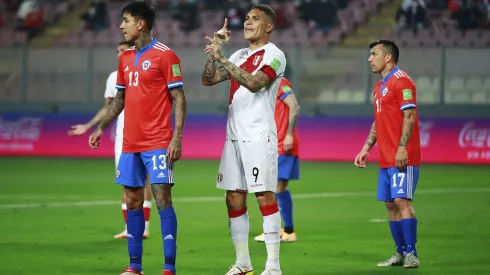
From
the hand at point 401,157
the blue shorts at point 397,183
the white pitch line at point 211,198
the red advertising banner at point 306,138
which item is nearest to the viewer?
the hand at point 401,157

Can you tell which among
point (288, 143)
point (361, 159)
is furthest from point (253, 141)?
point (288, 143)

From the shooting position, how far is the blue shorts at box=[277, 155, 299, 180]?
41.6 feet

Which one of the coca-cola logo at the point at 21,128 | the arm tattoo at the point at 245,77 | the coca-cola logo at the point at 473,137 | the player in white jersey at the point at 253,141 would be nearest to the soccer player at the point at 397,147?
the player in white jersey at the point at 253,141

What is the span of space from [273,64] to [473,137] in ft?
52.2

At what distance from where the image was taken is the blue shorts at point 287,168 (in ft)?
41.6

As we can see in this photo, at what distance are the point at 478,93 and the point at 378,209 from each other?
1008 centimetres

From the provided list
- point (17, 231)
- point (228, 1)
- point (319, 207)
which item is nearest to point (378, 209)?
point (319, 207)

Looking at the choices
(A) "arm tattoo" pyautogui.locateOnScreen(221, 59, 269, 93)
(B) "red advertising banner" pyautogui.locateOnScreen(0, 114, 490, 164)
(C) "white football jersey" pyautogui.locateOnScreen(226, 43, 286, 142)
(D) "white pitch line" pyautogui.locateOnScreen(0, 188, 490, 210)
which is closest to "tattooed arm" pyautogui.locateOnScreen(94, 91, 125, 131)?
(C) "white football jersey" pyautogui.locateOnScreen(226, 43, 286, 142)

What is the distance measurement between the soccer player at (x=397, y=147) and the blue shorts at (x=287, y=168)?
2.19 meters

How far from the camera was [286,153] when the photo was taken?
1282 cm

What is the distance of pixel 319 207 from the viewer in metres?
16.1

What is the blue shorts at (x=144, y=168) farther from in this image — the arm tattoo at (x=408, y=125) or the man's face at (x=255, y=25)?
the arm tattoo at (x=408, y=125)

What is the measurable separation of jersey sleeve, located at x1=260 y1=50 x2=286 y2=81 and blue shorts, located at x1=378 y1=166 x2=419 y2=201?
1.74 meters

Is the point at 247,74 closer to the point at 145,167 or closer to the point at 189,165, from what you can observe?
the point at 145,167
